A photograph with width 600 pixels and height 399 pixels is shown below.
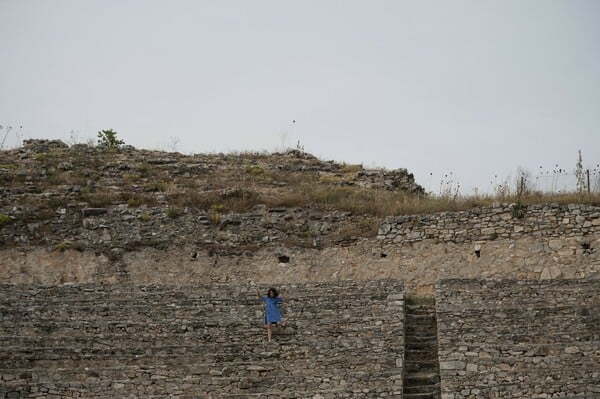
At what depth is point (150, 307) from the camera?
2567 cm

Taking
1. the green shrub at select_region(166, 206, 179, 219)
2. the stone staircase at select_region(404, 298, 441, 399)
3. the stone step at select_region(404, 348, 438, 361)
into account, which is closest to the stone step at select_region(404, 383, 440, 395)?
the stone staircase at select_region(404, 298, 441, 399)

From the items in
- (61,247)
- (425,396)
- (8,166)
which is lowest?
(425,396)

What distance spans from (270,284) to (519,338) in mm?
6724

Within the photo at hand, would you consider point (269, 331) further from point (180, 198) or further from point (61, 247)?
point (180, 198)

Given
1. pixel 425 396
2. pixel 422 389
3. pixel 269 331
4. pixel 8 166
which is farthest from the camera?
pixel 8 166

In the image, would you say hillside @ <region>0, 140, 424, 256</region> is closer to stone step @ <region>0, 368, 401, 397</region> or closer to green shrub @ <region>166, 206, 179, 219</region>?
green shrub @ <region>166, 206, 179, 219</region>

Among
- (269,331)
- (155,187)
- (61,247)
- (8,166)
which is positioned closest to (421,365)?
(269,331)

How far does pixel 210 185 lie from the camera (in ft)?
115

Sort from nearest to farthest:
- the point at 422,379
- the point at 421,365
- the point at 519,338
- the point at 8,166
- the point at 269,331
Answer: the point at 422,379, the point at 519,338, the point at 421,365, the point at 269,331, the point at 8,166

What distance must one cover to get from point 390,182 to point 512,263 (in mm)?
7336

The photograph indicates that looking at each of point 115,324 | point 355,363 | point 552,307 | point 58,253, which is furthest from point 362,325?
point 58,253

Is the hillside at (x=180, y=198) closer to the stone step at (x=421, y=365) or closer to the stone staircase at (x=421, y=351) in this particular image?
the stone staircase at (x=421, y=351)

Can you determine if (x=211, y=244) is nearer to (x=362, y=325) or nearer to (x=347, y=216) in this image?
(x=347, y=216)

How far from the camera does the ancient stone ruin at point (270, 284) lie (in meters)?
22.2
